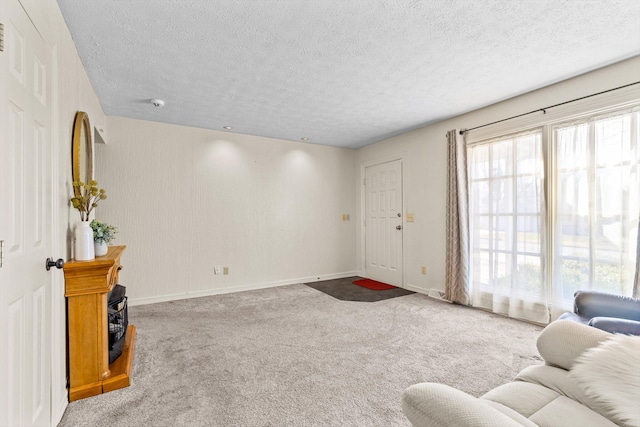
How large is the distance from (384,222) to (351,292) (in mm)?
1398

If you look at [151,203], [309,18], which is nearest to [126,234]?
[151,203]

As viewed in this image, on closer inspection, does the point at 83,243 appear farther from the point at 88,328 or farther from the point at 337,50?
the point at 337,50

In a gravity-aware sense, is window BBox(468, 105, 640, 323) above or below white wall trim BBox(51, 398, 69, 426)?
above

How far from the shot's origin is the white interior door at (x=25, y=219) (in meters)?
1.19

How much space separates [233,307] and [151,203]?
1.80 m

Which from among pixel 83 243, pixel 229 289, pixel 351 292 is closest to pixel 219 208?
pixel 229 289

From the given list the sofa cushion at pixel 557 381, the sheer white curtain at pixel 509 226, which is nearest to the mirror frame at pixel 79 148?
the sofa cushion at pixel 557 381

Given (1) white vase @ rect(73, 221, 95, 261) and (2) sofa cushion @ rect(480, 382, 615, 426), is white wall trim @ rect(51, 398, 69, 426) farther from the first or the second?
(2) sofa cushion @ rect(480, 382, 615, 426)

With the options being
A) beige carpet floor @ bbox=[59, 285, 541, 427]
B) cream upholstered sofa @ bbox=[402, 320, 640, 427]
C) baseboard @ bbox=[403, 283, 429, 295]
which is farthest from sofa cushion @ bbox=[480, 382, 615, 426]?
baseboard @ bbox=[403, 283, 429, 295]

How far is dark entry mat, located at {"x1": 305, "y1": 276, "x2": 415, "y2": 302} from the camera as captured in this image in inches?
172

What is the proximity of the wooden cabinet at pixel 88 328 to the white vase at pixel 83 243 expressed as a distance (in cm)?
6

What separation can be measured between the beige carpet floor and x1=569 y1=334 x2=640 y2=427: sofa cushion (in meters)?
0.98

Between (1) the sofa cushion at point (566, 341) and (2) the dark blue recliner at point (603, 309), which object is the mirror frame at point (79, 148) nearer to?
(1) the sofa cushion at point (566, 341)

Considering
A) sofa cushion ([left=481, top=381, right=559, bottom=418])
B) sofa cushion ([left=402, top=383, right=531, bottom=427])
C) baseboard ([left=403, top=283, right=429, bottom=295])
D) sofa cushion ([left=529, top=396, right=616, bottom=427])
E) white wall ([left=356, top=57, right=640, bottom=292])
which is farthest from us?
baseboard ([left=403, top=283, right=429, bottom=295])
